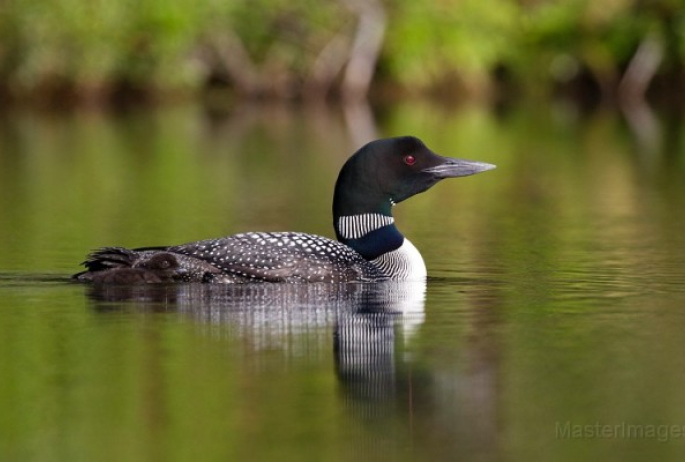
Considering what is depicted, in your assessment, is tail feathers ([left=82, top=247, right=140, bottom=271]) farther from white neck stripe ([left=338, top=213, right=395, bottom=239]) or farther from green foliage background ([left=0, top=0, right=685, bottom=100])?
green foliage background ([left=0, top=0, right=685, bottom=100])

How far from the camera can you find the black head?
933cm

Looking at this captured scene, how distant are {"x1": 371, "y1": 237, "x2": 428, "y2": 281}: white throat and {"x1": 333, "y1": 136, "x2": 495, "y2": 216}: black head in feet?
0.85

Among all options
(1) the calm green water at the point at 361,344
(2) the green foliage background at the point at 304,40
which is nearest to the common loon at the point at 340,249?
(1) the calm green water at the point at 361,344

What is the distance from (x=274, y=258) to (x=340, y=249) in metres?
0.36

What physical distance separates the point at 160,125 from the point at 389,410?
27.2 meters

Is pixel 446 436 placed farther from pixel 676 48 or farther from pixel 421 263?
pixel 676 48

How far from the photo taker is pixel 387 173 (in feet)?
30.8

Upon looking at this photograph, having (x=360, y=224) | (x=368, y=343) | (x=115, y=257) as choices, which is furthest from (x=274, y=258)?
(x=368, y=343)

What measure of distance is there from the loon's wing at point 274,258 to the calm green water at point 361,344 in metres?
0.11

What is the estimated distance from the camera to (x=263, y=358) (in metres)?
7.05

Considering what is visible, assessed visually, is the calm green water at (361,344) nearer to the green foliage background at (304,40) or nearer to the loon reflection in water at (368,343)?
the loon reflection in water at (368,343)

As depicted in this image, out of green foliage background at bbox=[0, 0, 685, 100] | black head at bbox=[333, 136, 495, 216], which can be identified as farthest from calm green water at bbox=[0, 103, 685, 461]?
green foliage background at bbox=[0, 0, 685, 100]

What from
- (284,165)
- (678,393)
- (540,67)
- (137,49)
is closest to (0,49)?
(137,49)

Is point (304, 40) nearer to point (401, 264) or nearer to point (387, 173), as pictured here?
point (387, 173)
